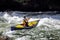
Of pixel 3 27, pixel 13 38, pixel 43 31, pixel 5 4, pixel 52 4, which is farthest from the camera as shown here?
pixel 5 4

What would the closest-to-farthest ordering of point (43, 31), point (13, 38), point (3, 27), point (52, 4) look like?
1. point (13, 38)
2. point (43, 31)
3. point (3, 27)
4. point (52, 4)

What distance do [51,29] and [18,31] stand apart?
3.37m

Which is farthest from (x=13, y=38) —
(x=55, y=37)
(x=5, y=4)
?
(x=5, y=4)

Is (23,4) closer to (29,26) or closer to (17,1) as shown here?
(17,1)

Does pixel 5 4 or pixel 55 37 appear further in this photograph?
pixel 5 4

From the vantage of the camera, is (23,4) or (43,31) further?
(23,4)

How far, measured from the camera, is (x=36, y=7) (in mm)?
35312

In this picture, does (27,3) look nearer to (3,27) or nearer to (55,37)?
(3,27)

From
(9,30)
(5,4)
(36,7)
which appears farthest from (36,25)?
(5,4)

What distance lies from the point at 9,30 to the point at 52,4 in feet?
53.5

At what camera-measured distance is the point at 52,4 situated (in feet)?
116

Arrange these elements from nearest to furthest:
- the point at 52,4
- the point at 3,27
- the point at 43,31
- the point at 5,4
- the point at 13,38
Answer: the point at 13,38 → the point at 43,31 → the point at 3,27 → the point at 52,4 → the point at 5,4

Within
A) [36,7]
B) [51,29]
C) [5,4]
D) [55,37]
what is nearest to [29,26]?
[51,29]

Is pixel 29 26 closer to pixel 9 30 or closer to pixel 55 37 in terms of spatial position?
pixel 9 30
